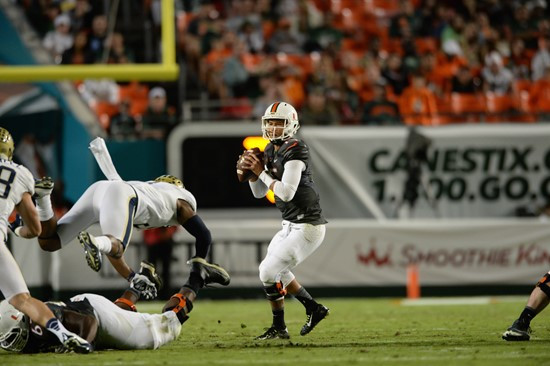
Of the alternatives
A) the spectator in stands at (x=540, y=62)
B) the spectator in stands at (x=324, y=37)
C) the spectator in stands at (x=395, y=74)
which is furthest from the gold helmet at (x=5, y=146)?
the spectator in stands at (x=540, y=62)

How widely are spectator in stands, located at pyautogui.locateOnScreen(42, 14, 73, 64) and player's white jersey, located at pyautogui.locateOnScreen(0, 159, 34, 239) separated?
6786mm

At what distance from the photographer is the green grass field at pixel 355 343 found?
6.55 metres

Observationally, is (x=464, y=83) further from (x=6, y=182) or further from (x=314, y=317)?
(x=6, y=182)

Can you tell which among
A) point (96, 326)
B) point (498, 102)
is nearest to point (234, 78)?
point (498, 102)

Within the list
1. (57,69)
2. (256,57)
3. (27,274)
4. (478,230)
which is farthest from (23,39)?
(478,230)

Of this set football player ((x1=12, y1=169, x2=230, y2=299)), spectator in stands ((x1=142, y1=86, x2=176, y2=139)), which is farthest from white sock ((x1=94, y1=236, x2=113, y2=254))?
spectator in stands ((x1=142, y1=86, x2=176, y2=139))

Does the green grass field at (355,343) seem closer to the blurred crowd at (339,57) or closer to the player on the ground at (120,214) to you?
the player on the ground at (120,214)

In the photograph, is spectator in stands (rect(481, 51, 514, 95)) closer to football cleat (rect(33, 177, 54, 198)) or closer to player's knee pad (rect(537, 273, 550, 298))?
player's knee pad (rect(537, 273, 550, 298))

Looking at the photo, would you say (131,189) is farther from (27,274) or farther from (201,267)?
(27,274)

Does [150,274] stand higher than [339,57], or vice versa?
[339,57]

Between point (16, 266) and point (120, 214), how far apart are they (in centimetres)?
92

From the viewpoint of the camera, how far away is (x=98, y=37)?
1395cm

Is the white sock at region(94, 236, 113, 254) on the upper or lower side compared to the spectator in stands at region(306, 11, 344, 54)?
lower

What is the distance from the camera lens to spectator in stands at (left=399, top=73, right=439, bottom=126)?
15.0 metres
